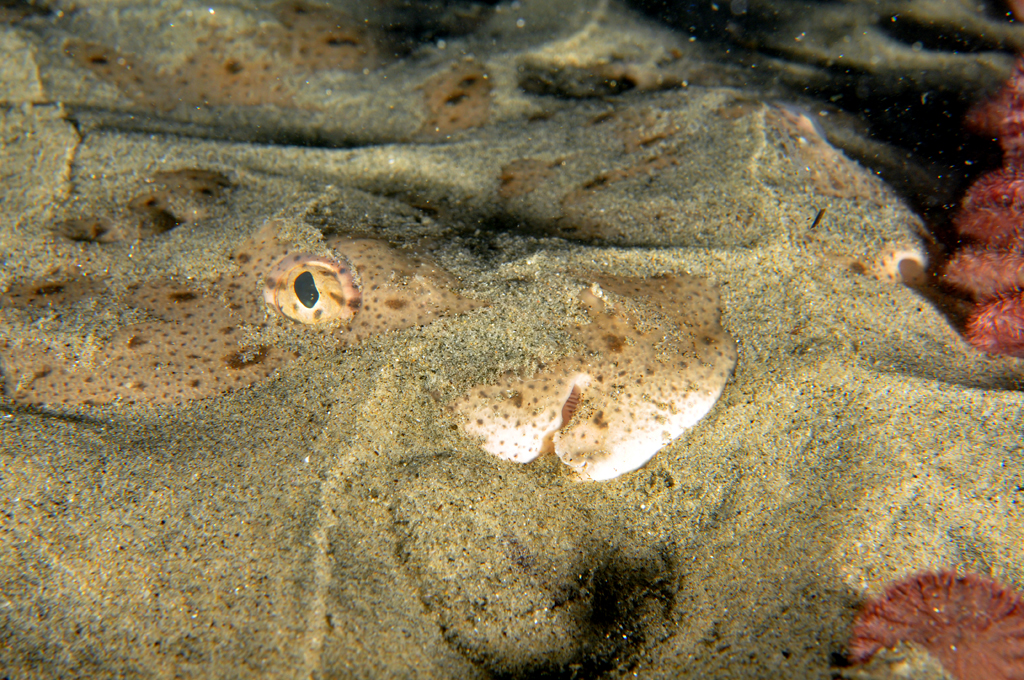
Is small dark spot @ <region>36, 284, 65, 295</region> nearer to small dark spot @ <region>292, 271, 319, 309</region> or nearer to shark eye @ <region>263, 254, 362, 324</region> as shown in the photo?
shark eye @ <region>263, 254, 362, 324</region>

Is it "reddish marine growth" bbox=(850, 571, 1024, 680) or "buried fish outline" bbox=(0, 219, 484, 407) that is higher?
"buried fish outline" bbox=(0, 219, 484, 407)

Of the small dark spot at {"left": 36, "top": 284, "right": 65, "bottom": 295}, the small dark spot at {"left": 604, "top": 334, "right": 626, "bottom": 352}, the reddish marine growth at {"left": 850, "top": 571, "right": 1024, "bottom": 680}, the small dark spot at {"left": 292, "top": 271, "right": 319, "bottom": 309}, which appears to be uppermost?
the small dark spot at {"left": 292, "top": 271, "right": 319, "bottom": 309}

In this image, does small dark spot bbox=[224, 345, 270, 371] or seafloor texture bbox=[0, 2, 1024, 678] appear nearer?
seafloor texture bbox=[0, 2, 1024, 678]

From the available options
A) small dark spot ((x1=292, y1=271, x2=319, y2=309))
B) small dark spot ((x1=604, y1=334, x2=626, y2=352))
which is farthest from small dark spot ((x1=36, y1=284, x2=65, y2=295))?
small dark spot ((x1=604, y1=334, x2=626, y2=352))

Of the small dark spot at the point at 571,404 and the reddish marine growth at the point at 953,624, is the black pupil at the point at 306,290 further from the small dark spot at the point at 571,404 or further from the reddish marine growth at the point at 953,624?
the reddish marine growth at the point at 953,624

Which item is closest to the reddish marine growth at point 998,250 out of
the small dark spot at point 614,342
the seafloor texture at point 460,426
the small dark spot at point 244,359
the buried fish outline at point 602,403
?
the seafloor texture at point 460,426

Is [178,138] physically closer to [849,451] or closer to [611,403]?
[611,403]
